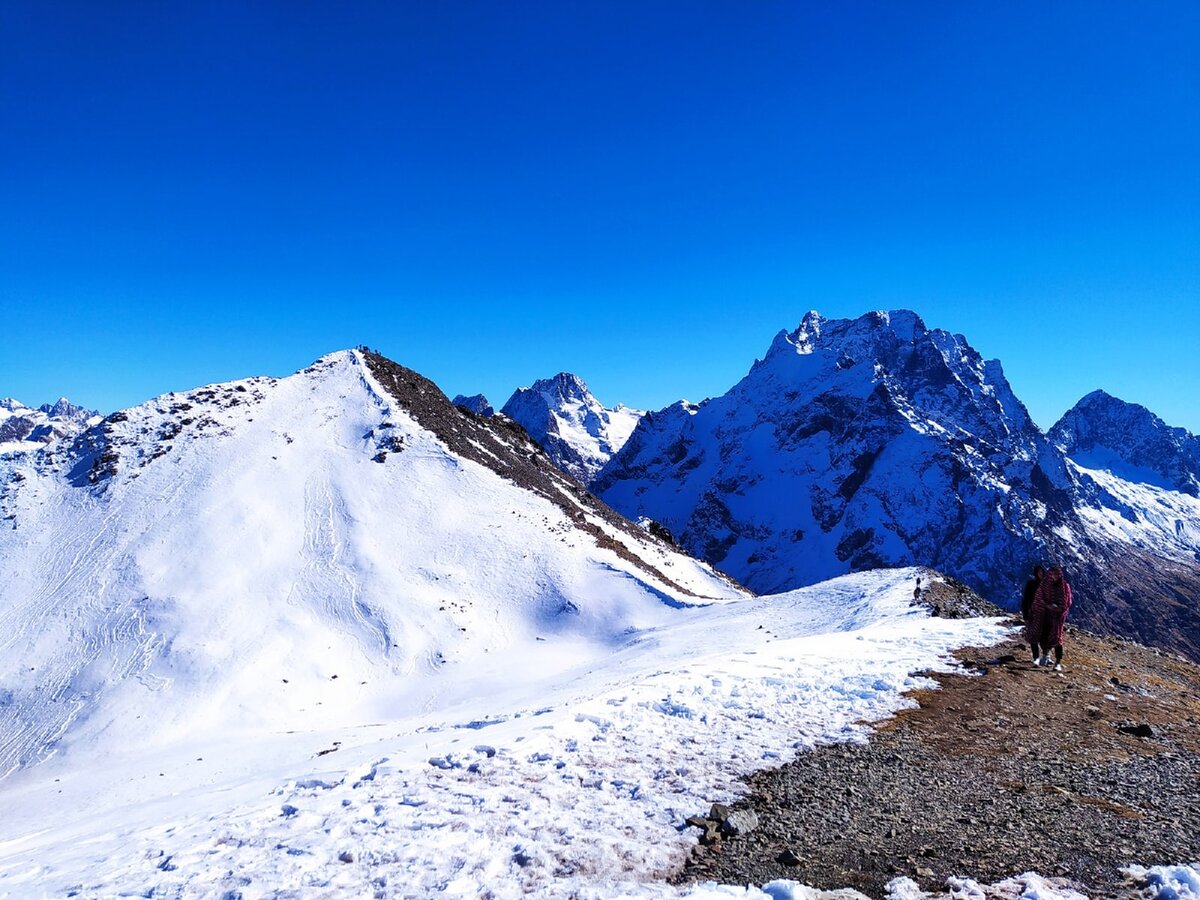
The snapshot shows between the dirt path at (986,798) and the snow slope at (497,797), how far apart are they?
920 millimetres

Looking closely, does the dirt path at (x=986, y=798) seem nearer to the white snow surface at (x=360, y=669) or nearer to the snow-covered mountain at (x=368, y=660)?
the white snow surface at (x=360, y=669)

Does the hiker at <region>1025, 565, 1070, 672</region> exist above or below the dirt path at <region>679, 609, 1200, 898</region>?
above

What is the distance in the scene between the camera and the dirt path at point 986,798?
8078mm

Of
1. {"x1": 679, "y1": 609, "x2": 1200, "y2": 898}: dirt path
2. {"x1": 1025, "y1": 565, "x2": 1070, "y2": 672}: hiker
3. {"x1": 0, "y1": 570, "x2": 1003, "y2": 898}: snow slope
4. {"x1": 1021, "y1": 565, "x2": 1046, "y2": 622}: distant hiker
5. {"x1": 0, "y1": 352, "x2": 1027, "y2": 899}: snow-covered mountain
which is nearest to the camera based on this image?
{"x1": 679, "y1": 609, "x2": 1200, "y2": 898}: dirt path

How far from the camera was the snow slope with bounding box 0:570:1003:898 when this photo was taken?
27.1 ft

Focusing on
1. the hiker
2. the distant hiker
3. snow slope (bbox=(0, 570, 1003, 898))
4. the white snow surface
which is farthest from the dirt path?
the distant hiker

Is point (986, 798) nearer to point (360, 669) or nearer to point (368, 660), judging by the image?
point (360, 669)

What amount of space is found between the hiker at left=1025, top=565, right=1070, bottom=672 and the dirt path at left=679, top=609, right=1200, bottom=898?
2699mm

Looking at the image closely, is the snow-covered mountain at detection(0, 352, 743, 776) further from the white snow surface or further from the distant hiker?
the distant hiker

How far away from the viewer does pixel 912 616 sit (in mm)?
27781

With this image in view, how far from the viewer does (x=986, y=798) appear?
10125 millimetres

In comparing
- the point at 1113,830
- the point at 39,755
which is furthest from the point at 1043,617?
the point at 39,755

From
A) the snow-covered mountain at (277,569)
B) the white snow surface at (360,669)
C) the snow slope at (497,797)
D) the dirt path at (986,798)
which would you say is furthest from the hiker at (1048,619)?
the snow-covered mountain at (277,569)

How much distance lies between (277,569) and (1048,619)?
1460 inches
